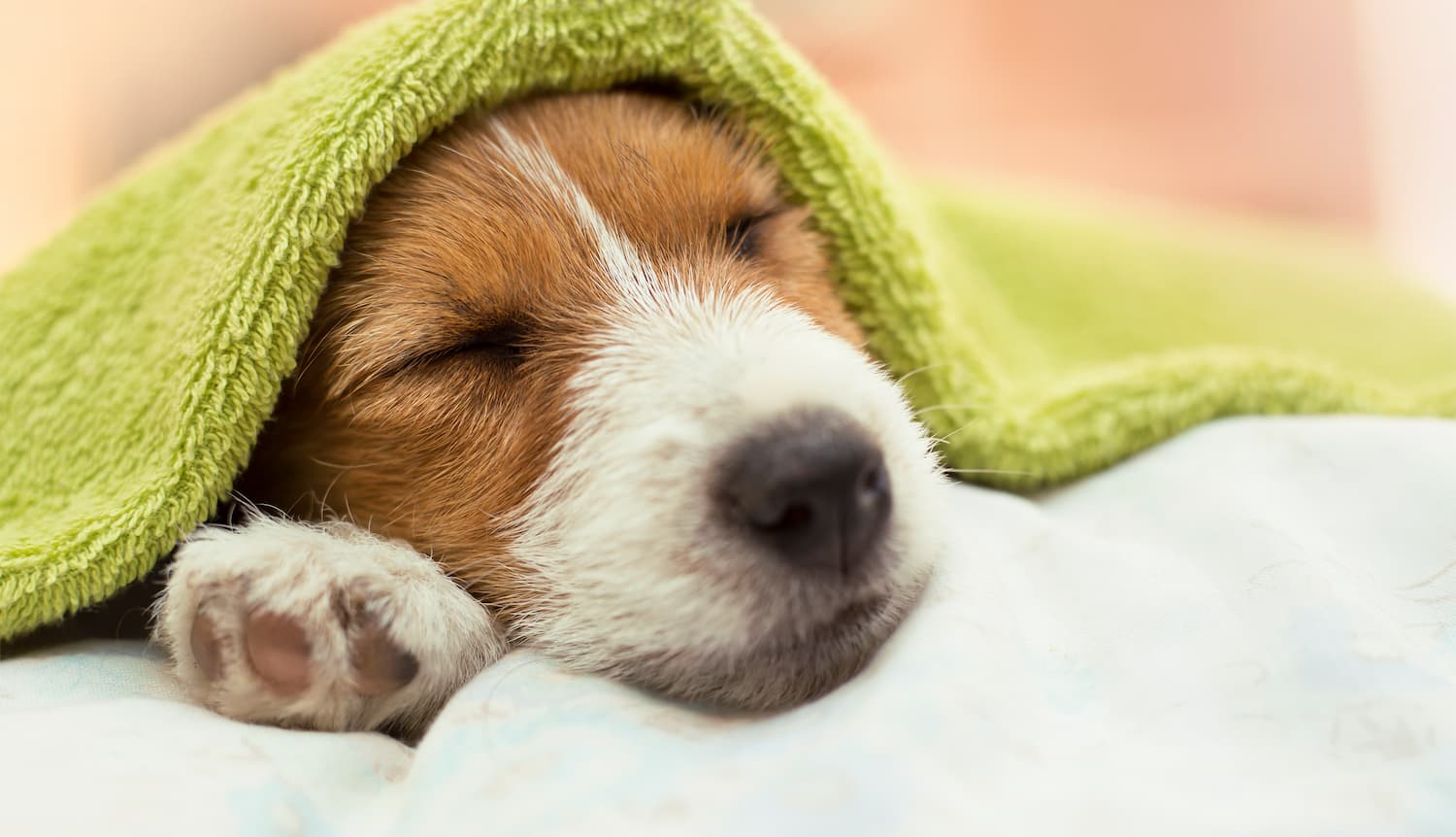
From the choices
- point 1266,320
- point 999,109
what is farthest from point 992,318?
point 999,109

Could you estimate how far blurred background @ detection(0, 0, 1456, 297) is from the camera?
3990 mm

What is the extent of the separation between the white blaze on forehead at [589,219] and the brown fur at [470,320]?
0.01 metres

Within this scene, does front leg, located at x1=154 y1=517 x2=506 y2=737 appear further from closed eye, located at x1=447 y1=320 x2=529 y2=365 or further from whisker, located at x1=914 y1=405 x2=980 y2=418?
whisker, located at x1=914 y1=405 x2=980 y2=418

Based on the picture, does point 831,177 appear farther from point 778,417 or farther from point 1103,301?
point 1103,301

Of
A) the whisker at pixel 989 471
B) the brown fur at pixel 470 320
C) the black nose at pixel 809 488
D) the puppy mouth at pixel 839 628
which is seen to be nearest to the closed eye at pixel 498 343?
the brown fur at pixel 470 320

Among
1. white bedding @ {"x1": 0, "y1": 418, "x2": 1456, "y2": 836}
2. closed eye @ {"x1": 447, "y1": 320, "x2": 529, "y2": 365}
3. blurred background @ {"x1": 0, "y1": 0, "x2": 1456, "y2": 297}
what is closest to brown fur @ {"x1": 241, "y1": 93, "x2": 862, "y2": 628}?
closed eye @ {"x1": 447, "y1": 320, "x2": 529, "y2": 365}

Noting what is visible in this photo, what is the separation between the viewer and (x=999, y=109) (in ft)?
16.3

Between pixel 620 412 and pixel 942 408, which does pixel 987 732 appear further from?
pixel 942 408

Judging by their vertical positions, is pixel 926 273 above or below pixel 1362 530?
above

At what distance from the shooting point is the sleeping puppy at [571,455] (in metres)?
1.18

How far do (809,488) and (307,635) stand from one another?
0.58 meters

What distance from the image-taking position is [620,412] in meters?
1.32

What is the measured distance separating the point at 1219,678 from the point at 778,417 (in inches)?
20.1

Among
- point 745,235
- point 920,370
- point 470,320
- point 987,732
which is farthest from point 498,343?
point 987,732
